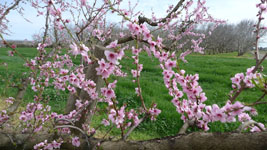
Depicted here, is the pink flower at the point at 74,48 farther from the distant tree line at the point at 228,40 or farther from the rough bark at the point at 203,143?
the distant tree line at the point at 228,40

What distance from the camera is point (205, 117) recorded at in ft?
4.55

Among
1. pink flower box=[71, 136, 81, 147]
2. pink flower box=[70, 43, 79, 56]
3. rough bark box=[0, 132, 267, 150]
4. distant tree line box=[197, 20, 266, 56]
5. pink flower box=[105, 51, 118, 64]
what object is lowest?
pink flower box=[71, 136, 81, 147]

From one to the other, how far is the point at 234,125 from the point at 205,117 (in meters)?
2.52

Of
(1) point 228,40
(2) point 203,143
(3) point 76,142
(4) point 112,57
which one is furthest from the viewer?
(1) point 228,40

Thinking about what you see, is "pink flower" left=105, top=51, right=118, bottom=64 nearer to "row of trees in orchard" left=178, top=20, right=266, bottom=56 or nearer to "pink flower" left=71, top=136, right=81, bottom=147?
"pink flower" left=71, top=136, right=81, bottom=147

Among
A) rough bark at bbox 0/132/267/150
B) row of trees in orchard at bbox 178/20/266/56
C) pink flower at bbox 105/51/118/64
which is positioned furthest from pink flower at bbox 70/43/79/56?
row of trees in orchard at bbox 178/20/266/56

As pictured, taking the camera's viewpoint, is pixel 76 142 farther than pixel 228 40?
No

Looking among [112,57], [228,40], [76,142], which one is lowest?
[76,142]

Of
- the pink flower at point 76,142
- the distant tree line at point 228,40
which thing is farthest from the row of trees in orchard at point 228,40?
the pink flower at point 76,142

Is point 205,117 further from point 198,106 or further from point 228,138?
point 228,138

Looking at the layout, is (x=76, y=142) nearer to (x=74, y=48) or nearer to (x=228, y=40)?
(x=74, y=48)

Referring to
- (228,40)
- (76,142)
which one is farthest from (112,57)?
(228,40)

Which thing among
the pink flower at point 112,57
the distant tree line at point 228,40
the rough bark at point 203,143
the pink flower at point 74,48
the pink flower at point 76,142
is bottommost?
the pink flower at point 76,142

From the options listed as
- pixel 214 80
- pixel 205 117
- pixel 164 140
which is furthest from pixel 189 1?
pixel 214 80
